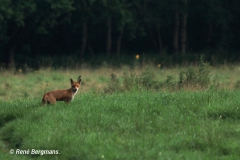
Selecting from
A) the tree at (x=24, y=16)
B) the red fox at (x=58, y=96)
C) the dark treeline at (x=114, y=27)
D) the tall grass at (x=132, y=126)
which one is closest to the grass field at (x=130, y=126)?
the tall grass at (x=132, y=126)

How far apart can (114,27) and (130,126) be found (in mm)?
38678

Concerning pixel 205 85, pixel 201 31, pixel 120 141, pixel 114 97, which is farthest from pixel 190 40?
pixel 120 141

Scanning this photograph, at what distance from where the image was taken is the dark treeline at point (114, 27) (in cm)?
3988

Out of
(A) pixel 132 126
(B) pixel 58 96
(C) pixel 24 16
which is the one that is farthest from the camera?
(C) pixel 24 16

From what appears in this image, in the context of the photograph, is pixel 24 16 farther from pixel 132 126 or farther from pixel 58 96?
pixel 132 126

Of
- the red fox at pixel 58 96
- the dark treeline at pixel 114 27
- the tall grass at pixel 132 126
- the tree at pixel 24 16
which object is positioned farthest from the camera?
the dark treeline at pixel 114 27

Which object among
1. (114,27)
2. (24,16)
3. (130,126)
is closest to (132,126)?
(130,126)

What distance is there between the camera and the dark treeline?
1570 inches

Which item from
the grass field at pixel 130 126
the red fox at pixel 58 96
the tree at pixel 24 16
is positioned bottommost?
the grass field at pixel 130 126

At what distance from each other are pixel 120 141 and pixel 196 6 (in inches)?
1454

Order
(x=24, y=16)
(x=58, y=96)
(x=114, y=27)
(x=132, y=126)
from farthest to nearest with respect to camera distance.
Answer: (x=114, y=27) → (x=24, y=16) → (x=58, y=96) → (x=132, y=126)

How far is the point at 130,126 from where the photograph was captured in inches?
489

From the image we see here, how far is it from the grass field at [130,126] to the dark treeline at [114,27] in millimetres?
23013

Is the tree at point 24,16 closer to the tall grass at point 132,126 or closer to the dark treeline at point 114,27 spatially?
the dark treeline at point 114,27
